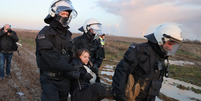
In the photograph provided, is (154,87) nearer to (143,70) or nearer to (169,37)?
(143,70)

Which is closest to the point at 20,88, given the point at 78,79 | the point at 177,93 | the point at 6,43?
the point at 6,43

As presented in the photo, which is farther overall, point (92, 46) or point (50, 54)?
point (92, 46)

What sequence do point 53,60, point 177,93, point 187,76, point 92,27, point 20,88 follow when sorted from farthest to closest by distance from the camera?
1. point 187,76
2. point 177,93
3. point 20,88
4. point 92,27
5. point 53,60

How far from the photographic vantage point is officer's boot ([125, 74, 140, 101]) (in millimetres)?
2101

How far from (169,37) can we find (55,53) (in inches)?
67.6

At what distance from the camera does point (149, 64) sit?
217cm

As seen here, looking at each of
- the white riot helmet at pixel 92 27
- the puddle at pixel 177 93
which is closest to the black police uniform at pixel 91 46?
the white riot helmet at pixel 92 27

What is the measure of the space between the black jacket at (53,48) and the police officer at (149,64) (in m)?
0.83

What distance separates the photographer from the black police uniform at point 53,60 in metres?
2.10

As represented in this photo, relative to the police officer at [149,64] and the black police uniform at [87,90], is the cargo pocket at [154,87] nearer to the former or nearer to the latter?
the police officer at [149,64]

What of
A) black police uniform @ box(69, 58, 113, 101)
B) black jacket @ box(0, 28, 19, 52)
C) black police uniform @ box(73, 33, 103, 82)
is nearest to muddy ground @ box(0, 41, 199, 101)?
black jacket @ box(0, 28, 19, 52)

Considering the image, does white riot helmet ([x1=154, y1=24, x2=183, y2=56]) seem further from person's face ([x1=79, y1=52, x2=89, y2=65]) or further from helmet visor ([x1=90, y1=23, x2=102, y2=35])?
helmet visor ([x1=90, y1=23, x2=102, y2=35])

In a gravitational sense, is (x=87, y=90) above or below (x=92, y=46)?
below

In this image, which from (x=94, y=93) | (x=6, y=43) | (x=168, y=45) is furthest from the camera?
(x=6, y=43)
